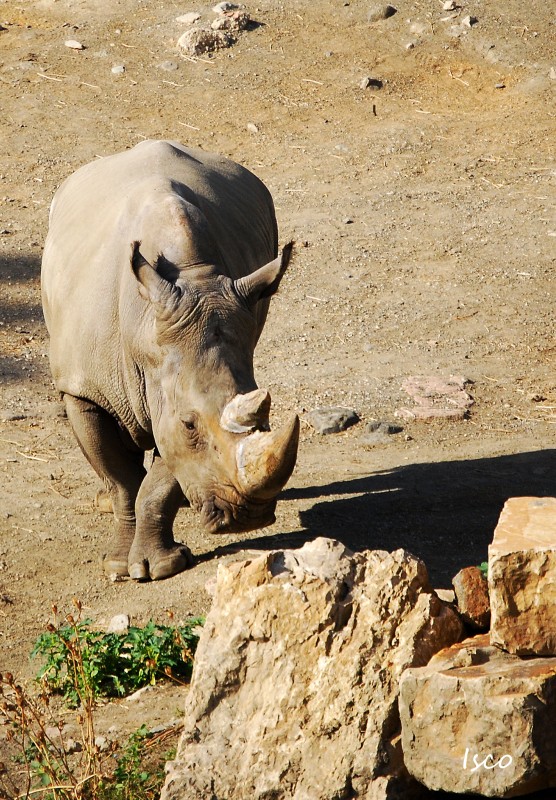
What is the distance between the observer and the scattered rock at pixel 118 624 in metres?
5.60

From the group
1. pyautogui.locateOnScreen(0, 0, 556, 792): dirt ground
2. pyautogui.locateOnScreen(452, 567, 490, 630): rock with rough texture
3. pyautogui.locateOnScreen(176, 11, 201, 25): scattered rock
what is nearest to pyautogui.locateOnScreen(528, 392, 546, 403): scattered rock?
pyautogui.locateOnScreen(0, 0, 556, 792): dirt ground

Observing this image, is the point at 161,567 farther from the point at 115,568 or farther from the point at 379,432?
the point at 379,432

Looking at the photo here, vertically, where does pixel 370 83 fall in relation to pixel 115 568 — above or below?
below

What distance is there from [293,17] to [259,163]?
364cm

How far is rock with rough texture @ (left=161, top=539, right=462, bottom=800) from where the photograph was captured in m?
3.46

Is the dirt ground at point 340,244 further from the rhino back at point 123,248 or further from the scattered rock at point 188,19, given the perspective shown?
the rhino back at point 123,248

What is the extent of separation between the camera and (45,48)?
50.9ft

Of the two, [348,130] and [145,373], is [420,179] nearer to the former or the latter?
[348,130]

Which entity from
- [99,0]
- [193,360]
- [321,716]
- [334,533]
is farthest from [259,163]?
[321,716]

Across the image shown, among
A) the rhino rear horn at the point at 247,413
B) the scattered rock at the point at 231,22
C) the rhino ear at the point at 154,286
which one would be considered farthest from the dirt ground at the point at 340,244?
the rhino ear at the point at 154,286

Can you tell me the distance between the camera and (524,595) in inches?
138

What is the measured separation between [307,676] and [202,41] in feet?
43.5

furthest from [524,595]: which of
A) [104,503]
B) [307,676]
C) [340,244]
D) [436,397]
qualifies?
[340,244]

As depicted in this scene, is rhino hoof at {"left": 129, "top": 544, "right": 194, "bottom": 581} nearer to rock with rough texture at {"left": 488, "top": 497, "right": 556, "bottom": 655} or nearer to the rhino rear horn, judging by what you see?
the rhino rear horn
